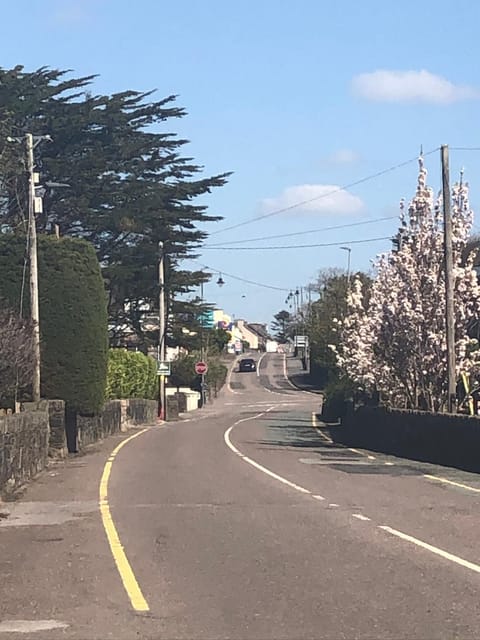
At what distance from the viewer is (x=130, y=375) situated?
54812 millimetres

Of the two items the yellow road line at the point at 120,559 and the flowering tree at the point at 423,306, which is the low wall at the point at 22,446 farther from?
the flowering tree at the point at 423,306

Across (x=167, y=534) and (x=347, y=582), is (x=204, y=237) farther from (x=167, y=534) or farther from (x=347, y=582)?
(x=347, y=582)

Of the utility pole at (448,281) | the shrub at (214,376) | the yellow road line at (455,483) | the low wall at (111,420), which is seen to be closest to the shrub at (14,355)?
the low wall at (111,420)

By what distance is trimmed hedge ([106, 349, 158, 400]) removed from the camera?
170 feet

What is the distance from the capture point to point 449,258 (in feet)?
96.4

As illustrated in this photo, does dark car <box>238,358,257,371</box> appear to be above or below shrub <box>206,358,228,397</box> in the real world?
above

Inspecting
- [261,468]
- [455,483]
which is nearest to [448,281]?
[261,468]

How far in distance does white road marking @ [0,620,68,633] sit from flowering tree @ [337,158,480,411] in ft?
80.4

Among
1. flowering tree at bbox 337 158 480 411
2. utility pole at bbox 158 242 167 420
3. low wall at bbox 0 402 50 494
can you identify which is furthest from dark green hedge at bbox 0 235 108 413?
utility pole at bbox 158 242 167 420

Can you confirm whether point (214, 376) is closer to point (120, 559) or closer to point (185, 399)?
point (185, 399)

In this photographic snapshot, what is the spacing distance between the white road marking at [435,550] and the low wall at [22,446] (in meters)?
7.81

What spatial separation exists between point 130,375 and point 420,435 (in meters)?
27.5

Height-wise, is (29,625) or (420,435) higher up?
(420,435)

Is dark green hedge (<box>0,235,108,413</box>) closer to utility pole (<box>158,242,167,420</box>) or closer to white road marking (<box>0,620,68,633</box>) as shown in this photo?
utility pole (<box>158,242,167,420</box>)
